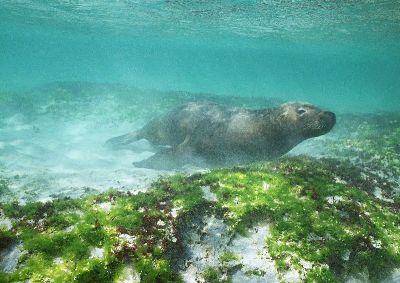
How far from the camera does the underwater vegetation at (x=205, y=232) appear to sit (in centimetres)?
494

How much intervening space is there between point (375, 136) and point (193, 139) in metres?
11.3

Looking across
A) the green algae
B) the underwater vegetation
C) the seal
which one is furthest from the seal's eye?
the green algae

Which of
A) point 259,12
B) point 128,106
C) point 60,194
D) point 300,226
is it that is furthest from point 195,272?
point 259,12

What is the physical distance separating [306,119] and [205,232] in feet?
17.3

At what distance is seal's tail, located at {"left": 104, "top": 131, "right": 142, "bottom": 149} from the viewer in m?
15.0

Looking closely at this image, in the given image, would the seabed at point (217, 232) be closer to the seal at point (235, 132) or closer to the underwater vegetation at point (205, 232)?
the underwater vegetation at point (205, 232)

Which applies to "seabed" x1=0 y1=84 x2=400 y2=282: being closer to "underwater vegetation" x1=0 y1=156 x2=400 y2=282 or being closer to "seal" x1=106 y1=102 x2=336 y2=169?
"underwater vegetation" x1=0 y1=156 x2=400 y2=282

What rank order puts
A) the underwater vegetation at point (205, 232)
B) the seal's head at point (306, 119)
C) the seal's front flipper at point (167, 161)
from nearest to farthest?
the underwater vegetation at point (205, 232) < the seal's head at point (306, 119) < the seal's front flipper at point (167, 161)

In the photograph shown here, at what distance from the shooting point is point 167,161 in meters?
11.6

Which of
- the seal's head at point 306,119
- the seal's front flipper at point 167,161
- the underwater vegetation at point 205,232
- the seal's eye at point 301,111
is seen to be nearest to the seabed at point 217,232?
the underwater vegetation at point 205,232

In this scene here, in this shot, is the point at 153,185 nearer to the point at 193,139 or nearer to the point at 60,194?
the point at 60,194

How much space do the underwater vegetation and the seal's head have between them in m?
2.21

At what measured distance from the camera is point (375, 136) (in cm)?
1778

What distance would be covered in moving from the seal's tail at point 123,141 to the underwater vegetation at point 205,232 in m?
7.70
